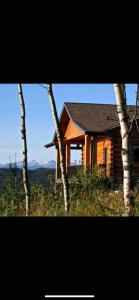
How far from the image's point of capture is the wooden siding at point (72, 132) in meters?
22.6

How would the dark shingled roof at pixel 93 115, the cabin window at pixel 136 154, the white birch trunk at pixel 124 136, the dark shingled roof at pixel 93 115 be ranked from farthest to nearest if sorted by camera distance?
the dark shingled roof at pixel 93 115 < the dark shingled roof at pixel 93 115 < the cabin window at pixel 136 154 < the white birch trunk at pixel 124 136

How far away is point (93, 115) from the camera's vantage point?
908 inches

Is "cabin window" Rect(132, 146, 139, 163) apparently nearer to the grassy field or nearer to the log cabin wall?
the log cabin wall

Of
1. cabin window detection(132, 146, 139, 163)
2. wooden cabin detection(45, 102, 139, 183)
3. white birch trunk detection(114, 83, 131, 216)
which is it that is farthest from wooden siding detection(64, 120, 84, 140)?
white birch trunk detection(114, 83, 131, 216)

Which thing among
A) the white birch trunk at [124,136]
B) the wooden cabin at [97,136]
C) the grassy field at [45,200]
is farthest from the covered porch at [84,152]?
the white birch trunk at [124,136]

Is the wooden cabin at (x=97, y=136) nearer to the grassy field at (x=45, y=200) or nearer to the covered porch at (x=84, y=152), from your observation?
the covered porch at (x=84, y=152)

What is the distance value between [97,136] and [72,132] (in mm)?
2627

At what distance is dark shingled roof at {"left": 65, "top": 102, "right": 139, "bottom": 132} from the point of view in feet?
70.4

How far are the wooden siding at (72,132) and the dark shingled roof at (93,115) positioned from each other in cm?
45
